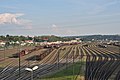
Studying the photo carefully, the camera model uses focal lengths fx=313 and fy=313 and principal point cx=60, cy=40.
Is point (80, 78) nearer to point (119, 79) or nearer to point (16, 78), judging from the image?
point (119, 79)

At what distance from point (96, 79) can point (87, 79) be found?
1531 millimetres

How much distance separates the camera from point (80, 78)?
5334 centimetres

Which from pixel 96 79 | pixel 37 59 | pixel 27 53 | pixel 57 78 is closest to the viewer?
pixel 96 79

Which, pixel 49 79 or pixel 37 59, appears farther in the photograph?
pixel 37 59

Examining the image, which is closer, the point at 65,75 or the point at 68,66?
the point at 65,75

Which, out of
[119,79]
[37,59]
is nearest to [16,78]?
[119,79]

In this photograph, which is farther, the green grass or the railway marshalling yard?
the railway marshalling yard

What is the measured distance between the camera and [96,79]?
50.8 meters

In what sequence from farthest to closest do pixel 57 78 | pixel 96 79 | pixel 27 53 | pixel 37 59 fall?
pixel 27 53 < pixel 37 59 < pixel 57 78 < pixel 96 79

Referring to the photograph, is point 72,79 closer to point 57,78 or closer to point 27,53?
point 57,78

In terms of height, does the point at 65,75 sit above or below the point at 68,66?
above

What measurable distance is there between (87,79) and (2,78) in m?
15.4

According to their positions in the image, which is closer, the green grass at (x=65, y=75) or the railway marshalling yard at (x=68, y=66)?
the green grass at (x=65, y=75)

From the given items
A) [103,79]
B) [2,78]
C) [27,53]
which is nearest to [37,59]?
[27,53]
